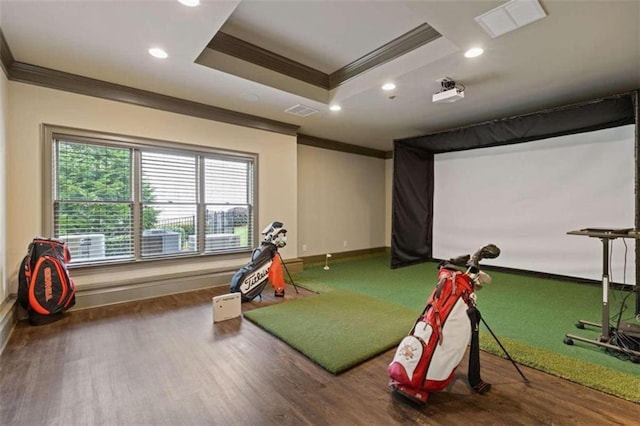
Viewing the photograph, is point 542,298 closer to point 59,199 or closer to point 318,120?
point 318,120

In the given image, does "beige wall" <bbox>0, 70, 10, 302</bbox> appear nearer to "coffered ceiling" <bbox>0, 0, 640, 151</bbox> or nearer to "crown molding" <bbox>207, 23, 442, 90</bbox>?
"coffered ceiling" <bbox>0, 0, 640, 151</bbox>

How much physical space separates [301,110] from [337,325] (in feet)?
10.5

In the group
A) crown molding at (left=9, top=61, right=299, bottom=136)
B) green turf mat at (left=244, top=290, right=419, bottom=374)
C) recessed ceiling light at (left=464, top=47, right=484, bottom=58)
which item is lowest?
green turf mat at (left=244, top=290, right=419, bottom=374)

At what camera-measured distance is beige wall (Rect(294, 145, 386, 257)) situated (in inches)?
254

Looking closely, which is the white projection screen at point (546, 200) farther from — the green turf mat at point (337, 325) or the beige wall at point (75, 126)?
the beige wall at point (75, 126)

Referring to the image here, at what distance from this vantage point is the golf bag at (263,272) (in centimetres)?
394

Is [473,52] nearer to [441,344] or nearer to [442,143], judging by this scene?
[441,344]

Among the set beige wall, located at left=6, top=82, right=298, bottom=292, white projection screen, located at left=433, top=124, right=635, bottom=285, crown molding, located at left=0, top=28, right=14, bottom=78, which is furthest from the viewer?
white projection screen, located at left=433, top=124, right=635, bottom=285

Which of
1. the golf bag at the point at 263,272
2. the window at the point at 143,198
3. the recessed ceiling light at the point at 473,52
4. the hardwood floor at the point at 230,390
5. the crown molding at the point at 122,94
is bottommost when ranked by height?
the hardwood floor at the point at 230,390

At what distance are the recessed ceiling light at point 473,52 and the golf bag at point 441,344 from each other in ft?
7.35

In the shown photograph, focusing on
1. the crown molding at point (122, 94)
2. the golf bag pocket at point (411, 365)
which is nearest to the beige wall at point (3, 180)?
the crown molding at point (122, 94)

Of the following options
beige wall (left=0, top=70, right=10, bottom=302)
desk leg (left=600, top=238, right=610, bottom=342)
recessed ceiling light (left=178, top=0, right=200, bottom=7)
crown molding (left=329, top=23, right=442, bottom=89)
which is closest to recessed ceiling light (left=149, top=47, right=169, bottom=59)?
recessed ceiling light (left=178, top=0, right=200, bottom=7)

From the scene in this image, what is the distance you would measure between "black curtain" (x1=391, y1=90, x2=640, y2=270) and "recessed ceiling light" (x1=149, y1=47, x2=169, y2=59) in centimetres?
450

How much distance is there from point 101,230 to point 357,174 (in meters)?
5.41
